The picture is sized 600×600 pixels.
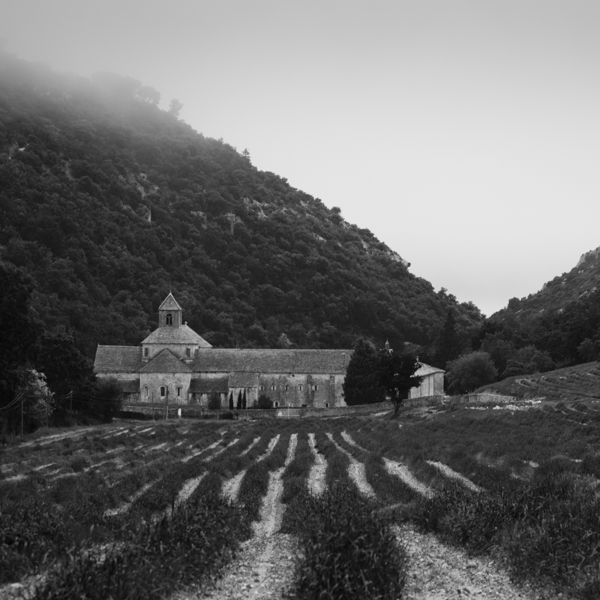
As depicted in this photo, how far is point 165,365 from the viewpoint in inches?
3322

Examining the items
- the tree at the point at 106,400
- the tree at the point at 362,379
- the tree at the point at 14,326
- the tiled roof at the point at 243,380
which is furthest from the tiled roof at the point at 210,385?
the tree at the point at 14,326

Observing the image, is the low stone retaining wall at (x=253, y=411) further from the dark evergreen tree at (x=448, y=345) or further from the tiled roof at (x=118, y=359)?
the dark evergreen tree at (x=448, y=345)

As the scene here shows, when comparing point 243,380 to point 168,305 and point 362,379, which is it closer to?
point 362,379

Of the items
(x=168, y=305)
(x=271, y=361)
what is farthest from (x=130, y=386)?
(x=271, y=361)

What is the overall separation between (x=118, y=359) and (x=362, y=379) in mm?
28952

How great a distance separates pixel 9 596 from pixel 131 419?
Result: 65.2 metres

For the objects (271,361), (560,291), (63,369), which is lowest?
(63,369)

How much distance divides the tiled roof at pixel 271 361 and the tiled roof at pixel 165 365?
2.26 m

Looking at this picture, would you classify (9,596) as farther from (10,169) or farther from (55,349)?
(10,169)

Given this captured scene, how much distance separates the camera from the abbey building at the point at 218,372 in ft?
276

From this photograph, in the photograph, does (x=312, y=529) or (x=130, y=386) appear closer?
(x=312, y=529)

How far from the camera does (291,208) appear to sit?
173000mm

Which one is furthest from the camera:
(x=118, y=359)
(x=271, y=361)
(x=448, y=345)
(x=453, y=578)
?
(x=448, y=345)

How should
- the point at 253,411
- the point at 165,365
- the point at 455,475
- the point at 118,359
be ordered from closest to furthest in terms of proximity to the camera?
the point at 455,475 → the point at 253,411 → the point at 165,365 → the point at 118,359
